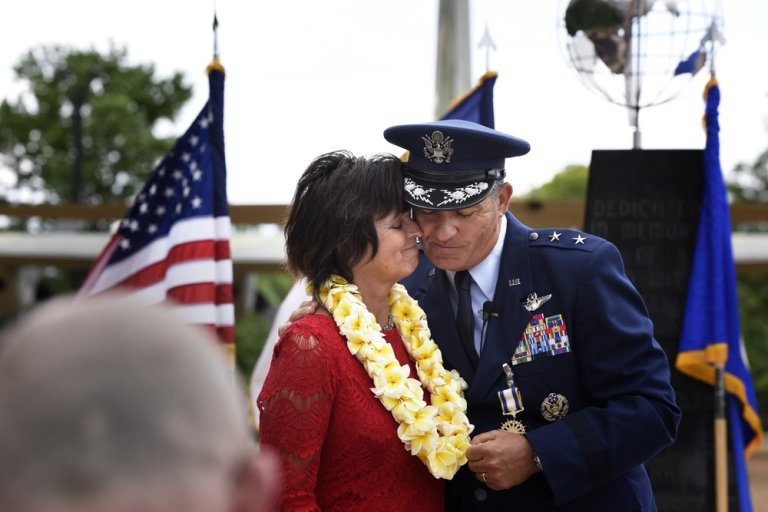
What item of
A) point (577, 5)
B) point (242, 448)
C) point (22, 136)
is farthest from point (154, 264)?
point (22, 136)

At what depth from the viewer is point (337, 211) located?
2.56 metres

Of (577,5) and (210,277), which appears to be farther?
(210,277)

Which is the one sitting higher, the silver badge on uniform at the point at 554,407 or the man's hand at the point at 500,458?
the silver badge on uniform at the point at 554,407

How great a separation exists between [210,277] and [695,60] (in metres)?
2.50

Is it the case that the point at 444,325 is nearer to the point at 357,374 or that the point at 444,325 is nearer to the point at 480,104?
the point at 357,374

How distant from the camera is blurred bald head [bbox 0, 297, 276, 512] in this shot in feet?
2.32

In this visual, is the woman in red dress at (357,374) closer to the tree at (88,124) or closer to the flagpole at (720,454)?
the flagpole at (720,454)

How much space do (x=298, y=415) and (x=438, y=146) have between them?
3.28 ft

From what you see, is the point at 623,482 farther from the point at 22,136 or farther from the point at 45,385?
the point at 22,136

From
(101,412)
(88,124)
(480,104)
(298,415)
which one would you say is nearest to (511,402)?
(298,415)

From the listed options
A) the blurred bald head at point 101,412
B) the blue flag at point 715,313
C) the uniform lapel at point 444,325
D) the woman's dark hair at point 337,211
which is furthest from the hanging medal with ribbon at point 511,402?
the blurred bald head at point 101,412

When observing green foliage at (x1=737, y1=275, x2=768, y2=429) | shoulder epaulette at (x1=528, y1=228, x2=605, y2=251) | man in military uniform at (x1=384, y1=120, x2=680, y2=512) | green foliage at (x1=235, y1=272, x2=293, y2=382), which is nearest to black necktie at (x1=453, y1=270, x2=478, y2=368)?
man in military uniform at (x1=384, y1=120, x2=680, y2=512)

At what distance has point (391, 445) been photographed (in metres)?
2.47

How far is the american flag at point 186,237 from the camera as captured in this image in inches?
184
